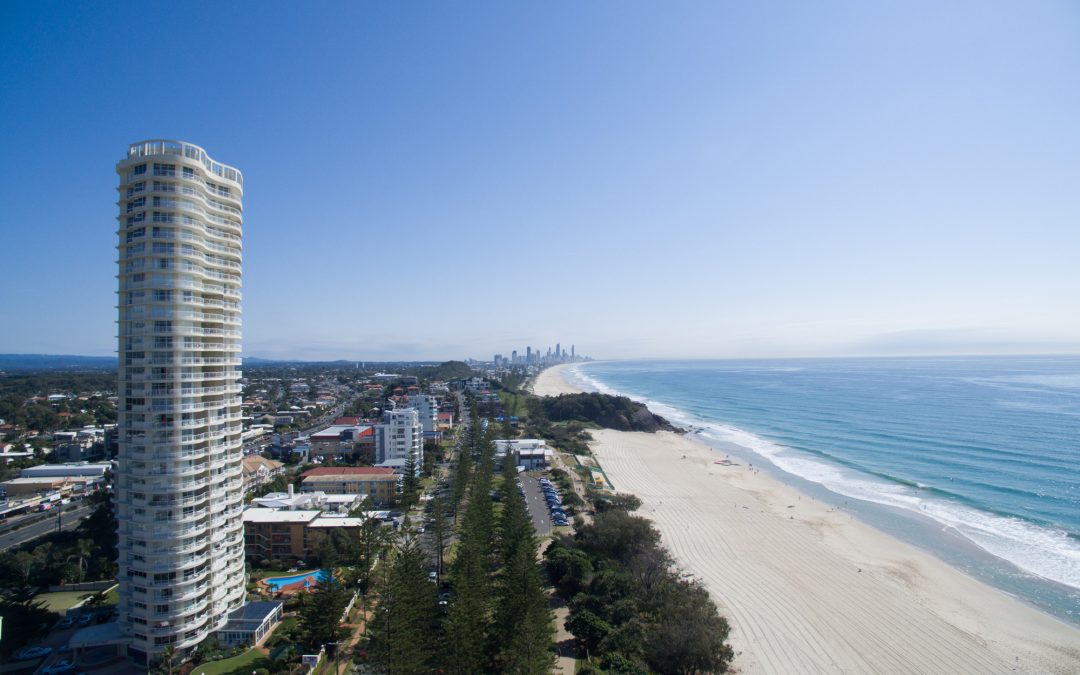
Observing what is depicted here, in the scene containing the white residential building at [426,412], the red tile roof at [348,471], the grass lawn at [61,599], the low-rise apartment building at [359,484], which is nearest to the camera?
the grass lawn at [61,599]

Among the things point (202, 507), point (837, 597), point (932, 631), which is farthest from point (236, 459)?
point (932, 631)

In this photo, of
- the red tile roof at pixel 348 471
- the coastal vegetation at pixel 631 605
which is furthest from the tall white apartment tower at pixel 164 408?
the red tile roof at pixel 348 471

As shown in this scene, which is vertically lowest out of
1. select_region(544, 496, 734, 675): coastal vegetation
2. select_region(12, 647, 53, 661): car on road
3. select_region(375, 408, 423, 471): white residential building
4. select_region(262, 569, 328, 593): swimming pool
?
select_region(262, 569, 328, 593): swimming pool

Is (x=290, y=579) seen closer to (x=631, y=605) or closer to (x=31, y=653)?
(x=31, y=653)

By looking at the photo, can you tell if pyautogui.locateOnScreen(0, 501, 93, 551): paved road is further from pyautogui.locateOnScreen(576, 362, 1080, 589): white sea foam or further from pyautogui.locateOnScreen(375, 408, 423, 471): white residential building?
pyautogui.locateOnScreen(576, 362, 1080, 589): white sea foam

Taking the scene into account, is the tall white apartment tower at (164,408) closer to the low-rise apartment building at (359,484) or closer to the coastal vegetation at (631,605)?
the coastal vegetation at (631,605)

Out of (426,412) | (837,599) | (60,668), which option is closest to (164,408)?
(60,668)

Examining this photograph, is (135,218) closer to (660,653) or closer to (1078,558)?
(660,653)

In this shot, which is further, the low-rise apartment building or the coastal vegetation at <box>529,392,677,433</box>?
the coastal vegetation at <box>529,392,677,433</box>

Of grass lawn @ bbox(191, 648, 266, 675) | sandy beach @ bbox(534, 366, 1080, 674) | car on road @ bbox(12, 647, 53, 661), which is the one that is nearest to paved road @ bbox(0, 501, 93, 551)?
car on road @ bbox(12, 647, 53, 661)
